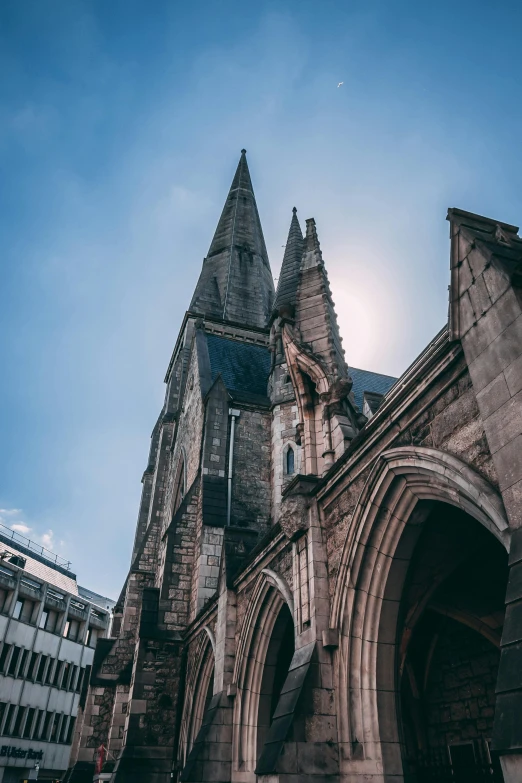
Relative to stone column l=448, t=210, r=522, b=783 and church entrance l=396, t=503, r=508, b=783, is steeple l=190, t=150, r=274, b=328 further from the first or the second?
stone column l=448, t=210, r=522, b=783

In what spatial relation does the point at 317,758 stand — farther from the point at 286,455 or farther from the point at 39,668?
→ the point at 39,668

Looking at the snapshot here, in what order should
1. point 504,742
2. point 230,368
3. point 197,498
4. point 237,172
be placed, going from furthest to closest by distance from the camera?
point 237,172
point 230,368
point 197,498
point 504,742

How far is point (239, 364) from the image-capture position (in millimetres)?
22172

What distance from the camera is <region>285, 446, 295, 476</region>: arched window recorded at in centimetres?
1656

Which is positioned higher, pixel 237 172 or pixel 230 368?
pixel 237 172

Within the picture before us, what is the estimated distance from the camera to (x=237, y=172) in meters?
46.4

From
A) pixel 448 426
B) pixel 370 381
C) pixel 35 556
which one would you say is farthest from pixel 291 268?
pixel 35 556

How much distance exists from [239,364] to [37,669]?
26.8m

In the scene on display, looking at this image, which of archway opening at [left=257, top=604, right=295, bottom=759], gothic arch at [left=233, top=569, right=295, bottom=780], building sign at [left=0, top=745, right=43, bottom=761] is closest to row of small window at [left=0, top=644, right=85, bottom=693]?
building sign at [left=0, top=745, right=43, bottom=761]

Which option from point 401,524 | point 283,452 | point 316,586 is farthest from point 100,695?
point 401,524

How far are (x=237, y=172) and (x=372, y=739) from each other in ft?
150

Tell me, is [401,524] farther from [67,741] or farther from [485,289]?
[67,741]

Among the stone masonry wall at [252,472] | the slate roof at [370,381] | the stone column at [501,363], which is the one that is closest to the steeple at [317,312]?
the stone column at [501,363]

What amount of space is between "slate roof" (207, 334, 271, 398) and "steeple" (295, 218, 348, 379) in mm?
8722
